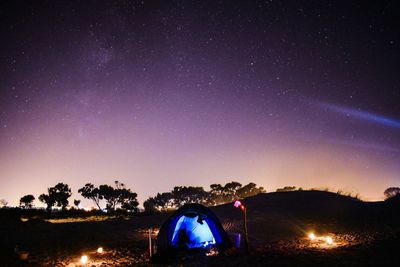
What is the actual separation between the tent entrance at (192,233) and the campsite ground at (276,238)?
59.3 inches

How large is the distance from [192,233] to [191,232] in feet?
0.23

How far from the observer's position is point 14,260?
38.2 feet

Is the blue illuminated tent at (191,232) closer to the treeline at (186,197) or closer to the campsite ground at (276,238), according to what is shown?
the campsite ground at (276,238)

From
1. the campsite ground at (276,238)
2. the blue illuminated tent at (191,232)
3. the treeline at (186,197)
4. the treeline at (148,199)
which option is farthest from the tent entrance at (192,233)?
the treeline at (186,197)

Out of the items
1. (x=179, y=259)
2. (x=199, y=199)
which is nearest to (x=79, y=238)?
(x=179, y=259)

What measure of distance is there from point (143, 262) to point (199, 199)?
78189 millimetres

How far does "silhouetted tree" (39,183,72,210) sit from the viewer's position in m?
63.0

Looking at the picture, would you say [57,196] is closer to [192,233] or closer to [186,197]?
[186,197]

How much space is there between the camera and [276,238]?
1666 centimetres

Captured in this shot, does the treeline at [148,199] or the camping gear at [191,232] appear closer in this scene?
the camping gear at [191,232]

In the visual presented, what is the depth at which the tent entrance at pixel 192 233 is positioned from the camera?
528 inches

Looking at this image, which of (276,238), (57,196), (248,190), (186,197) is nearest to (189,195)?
(186,197)

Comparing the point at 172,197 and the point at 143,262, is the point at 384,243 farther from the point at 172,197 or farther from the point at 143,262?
the point at 172,197

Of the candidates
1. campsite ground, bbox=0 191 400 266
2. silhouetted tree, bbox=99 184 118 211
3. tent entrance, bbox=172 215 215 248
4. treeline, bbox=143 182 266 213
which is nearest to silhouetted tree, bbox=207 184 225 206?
treeline, bbox=143 182 266 213
